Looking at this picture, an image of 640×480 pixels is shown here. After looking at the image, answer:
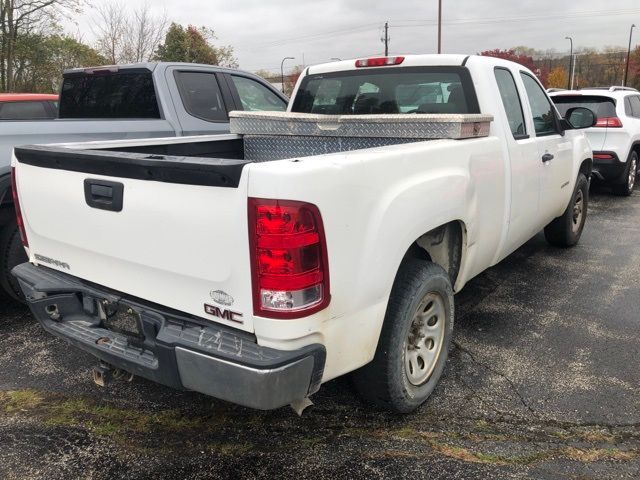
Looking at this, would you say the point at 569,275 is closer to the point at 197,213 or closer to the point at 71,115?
the point at 197,213

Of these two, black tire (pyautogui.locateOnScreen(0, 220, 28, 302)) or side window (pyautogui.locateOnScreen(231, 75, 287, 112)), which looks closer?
black tire (pyautogui.locateOnScreen(0, 220, 28, 302))

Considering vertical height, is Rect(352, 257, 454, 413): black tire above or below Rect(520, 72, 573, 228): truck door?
below

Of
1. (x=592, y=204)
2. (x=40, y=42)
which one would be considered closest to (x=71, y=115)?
(x=592, y=204)

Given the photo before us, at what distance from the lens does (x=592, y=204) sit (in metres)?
8.71

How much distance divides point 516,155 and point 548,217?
1368 mm

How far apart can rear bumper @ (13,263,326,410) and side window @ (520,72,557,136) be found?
3.27 metres

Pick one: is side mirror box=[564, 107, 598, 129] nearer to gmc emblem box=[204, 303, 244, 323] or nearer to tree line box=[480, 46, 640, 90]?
gmc emblem box=[204, 303, 244, 323]

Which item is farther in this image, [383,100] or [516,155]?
[383,100]

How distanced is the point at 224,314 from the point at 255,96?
455cm

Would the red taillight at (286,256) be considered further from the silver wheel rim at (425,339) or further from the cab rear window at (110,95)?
the cab rear window at (110,95)

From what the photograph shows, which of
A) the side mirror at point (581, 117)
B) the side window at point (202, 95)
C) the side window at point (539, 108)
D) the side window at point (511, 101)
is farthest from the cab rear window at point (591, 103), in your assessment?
the side window at point (202, 95)

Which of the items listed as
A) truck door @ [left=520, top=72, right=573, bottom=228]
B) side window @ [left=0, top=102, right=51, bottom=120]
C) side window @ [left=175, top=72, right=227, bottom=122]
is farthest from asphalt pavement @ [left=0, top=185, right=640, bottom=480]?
side window @ [left=0, top=102, right=51, bottom=120]

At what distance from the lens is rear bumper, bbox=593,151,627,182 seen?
28.7ft

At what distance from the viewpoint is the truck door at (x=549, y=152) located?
14.4 feet
